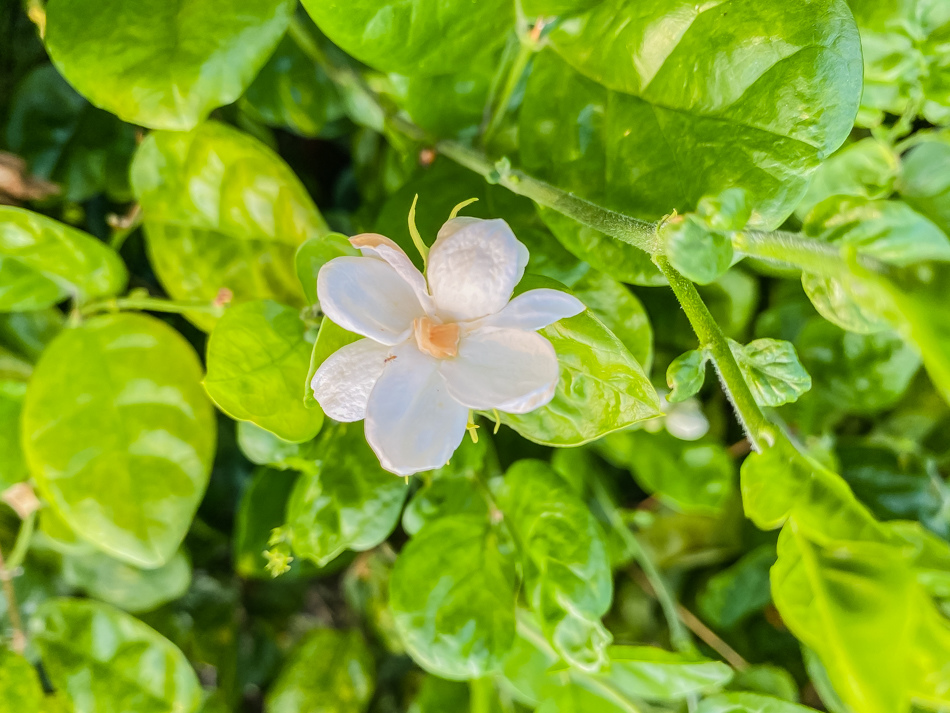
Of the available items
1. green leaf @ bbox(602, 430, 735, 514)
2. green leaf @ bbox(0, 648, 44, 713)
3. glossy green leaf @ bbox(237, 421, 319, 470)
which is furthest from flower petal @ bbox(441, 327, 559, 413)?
green leaf @ bbox(0, 648, 44, 713)

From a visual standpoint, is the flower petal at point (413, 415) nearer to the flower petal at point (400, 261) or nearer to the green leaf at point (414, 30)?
the flower petal at point (400, 261)

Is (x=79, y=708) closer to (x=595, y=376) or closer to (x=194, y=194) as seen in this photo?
(x=194, y=194)

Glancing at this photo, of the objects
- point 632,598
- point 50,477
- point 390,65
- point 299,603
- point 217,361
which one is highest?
point 390,65

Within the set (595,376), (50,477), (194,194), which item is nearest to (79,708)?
(50,477)

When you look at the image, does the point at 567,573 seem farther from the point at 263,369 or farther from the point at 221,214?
the point at 221,214

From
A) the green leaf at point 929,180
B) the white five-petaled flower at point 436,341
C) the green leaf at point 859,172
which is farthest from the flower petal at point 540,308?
the green leaf at point 929,180

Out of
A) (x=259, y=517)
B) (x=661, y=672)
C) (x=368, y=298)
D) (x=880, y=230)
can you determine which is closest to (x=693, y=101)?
→ (x=880, y=230)
